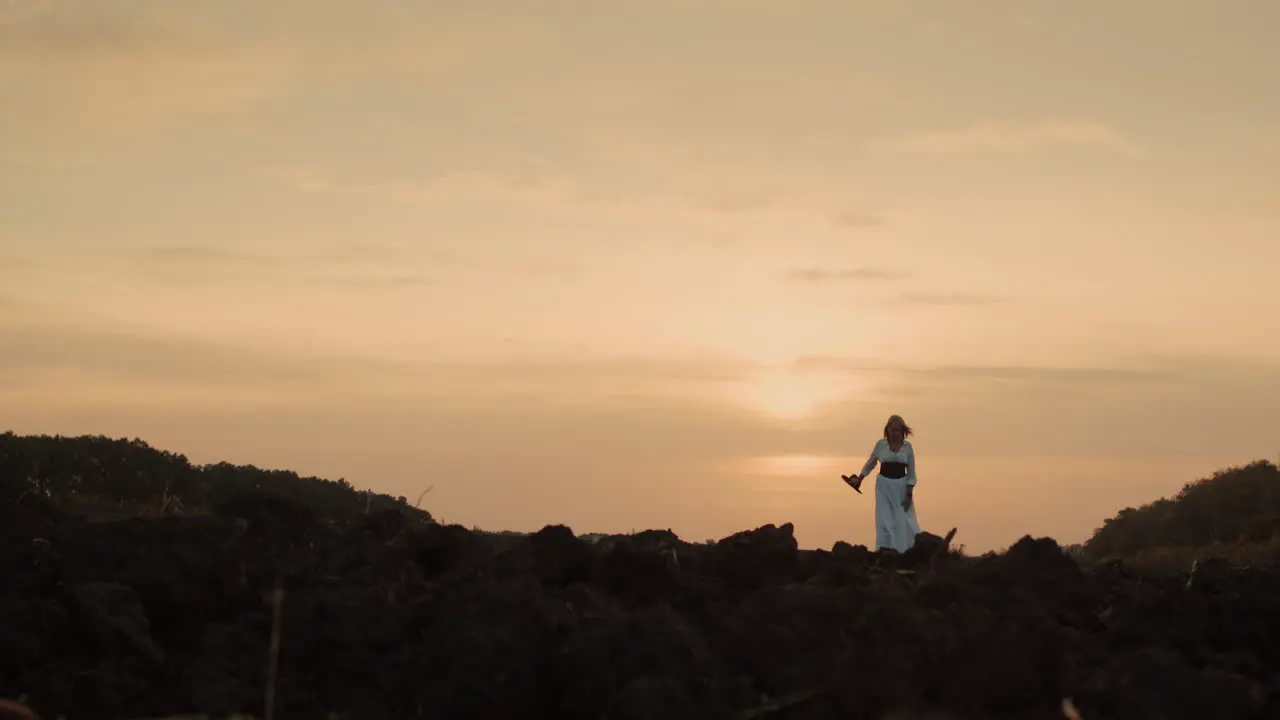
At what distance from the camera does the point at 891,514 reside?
2128 centimetres

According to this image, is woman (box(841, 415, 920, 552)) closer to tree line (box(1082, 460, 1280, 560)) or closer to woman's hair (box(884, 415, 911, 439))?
woman's hair (box(884, 415, 911, 439))

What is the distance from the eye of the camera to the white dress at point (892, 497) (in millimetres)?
21188

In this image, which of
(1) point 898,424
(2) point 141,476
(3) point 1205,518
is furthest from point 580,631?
(3) point 1205,518

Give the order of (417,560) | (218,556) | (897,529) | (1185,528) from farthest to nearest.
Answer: (1185,528) < (897,529) < (417,560) < (218,556)

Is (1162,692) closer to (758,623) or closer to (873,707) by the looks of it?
(873,707)

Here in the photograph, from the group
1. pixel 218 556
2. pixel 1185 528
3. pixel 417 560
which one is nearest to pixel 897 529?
pixel 417 560

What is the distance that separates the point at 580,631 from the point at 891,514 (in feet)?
47.6

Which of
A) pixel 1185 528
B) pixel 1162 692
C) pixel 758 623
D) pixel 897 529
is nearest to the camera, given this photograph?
pixel 1162 692

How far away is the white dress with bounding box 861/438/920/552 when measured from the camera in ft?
69.5

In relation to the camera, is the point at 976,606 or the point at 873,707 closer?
the point at 873,707

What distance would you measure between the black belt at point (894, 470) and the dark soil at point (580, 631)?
1065 cm

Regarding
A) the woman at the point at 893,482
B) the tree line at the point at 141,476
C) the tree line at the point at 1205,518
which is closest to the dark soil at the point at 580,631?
the woman at the point at 893,482

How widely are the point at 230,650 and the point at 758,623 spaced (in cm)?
325

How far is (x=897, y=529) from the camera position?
2123 centimetres
